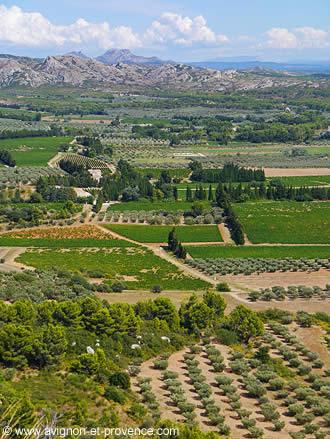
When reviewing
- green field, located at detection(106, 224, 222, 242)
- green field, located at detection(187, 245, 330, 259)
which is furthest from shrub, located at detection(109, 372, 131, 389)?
green field, located at detection(106, 224, 222, 242)

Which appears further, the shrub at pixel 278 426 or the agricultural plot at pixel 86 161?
the agricultural plot at pixel 86 161

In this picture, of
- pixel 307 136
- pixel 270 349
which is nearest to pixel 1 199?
pixel 270 349

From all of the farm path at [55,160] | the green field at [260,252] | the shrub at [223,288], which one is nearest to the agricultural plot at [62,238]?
the green field at [260,252]

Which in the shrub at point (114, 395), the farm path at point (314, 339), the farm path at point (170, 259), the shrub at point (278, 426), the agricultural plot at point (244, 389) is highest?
the shrub at point (114, 395)

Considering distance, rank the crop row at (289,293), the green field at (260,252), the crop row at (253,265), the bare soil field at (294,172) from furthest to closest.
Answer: the bare soil field at (294,172), the green field at (260,252), the crop row at (253,265), the crop row at (289,293)

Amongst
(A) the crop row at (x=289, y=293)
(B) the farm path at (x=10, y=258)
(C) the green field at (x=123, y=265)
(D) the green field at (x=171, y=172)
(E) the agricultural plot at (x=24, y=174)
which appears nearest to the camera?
(A) the crop row at (x=289, y=293)

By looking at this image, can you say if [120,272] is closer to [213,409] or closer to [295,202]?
[213,409]

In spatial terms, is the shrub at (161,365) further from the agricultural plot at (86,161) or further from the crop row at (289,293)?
the agricultural plot at (86,161)

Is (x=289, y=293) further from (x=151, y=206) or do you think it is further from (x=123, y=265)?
(x=151, y=206)
